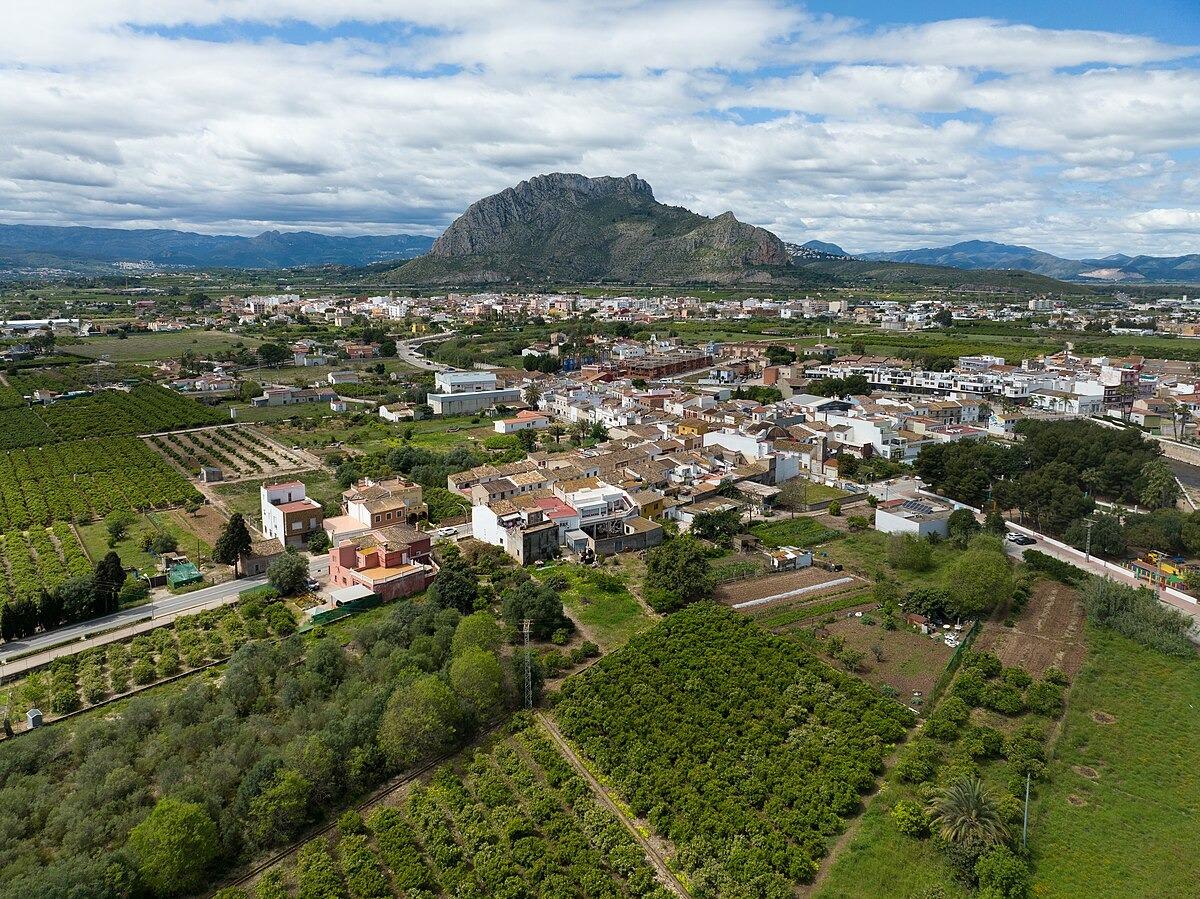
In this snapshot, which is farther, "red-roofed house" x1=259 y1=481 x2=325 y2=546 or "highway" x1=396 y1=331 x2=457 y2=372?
"highway" x1=396 y1=331 x2=457 y2=372

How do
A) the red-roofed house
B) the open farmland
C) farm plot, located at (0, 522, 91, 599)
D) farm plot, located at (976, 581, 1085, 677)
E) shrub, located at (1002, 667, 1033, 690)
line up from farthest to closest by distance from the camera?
1. the open farmland
2. the red-roofed house
3. farm plot, located at (0, 522, 91, 599)
4. farm plot, located at (976, 581, 1085, 677)
5. shrub, located at (1002, 667, 1033, 690)

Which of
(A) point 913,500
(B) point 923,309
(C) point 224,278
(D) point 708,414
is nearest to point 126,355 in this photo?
(D) point 708,414

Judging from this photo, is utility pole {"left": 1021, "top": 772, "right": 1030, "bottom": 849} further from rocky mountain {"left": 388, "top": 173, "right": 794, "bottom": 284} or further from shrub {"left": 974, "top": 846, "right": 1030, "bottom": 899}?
rocky mountain {"left": 388, "top": 173, "right": 794, "bottom": 284}

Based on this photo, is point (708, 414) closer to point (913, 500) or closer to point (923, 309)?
point (913, 500)

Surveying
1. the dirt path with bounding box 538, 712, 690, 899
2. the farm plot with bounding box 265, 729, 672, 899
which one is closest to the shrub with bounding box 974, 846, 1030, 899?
the dirt path with bounding box 538, 712, 690, 899

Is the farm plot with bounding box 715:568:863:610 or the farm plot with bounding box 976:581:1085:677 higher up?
the farm plot with bounding box 976:581:1085:677

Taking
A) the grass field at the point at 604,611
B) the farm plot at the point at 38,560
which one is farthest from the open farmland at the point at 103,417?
the grass field at the point at 604,611

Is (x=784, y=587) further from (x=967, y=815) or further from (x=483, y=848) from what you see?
(x=483, y=848)
